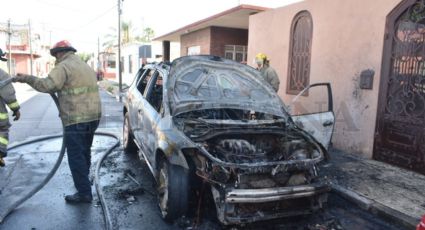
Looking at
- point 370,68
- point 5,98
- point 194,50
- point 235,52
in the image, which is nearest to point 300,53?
point 370,68

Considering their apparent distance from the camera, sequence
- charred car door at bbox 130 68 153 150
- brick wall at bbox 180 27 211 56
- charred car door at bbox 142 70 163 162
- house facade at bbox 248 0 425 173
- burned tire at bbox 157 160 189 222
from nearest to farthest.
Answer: burned tire at bbox 157 160 189 222, charred car door at bbox 142 70 163 162, charred car door at bbox 130 68 153 150, house facade at bbox 248 0 425 173, brick wall at bbox 180 27 211 56

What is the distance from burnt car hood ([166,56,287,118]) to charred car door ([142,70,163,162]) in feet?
1.18

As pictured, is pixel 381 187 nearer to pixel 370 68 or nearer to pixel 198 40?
pixel 370 68

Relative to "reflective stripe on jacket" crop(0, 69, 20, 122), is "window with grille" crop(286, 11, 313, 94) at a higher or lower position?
higher

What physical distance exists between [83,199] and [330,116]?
3537 millimetres

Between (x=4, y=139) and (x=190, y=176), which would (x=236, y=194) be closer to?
(x=190, y=176)

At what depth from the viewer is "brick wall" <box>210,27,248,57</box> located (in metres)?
14.4

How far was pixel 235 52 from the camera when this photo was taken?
15.0m

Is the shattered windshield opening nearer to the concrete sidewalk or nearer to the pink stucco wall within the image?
the concrete sidewalk

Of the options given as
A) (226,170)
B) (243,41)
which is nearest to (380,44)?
(226,170)

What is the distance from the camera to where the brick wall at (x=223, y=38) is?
47.2ft

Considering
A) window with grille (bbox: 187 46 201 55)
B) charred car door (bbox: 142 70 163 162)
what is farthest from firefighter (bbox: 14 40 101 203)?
window with grille (bbox: 187 46 201 55)

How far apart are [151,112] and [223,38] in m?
10.5

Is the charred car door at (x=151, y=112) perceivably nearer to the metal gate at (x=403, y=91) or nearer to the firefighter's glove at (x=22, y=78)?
the firefighter's glove at (x=22, y=78)
